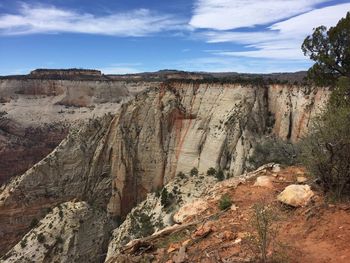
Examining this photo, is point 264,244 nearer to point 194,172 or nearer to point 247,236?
point 247,236

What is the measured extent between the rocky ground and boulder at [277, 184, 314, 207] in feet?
0.31

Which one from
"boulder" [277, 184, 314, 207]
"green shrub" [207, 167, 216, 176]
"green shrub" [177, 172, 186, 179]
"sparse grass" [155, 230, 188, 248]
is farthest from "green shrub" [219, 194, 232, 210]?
"green shrub" [177, 172, 186, 179]

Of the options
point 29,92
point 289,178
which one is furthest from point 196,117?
point 29,92

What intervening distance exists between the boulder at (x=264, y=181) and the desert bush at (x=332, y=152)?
252cm

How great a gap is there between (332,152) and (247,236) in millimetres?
3774

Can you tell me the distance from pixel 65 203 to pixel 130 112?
11143 millimetres

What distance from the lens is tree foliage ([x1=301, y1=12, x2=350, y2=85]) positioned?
66.6ft

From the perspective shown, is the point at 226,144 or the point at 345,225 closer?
the point at 345,225

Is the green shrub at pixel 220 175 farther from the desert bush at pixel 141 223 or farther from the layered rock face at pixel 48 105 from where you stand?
the layered rock face at pixel 48 105

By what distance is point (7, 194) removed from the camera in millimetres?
38625

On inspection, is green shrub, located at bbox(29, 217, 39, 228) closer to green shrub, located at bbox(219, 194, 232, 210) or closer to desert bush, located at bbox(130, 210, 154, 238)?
desert bush, located at bbox(130, 210, 154, 238)

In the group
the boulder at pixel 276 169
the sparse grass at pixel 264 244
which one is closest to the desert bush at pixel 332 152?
the sparse grass at pixel 264 244

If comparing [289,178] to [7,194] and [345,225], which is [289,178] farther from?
[7,194]

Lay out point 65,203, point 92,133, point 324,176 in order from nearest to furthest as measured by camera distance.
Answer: point 324,176 < point 65,203 < point 92,133
